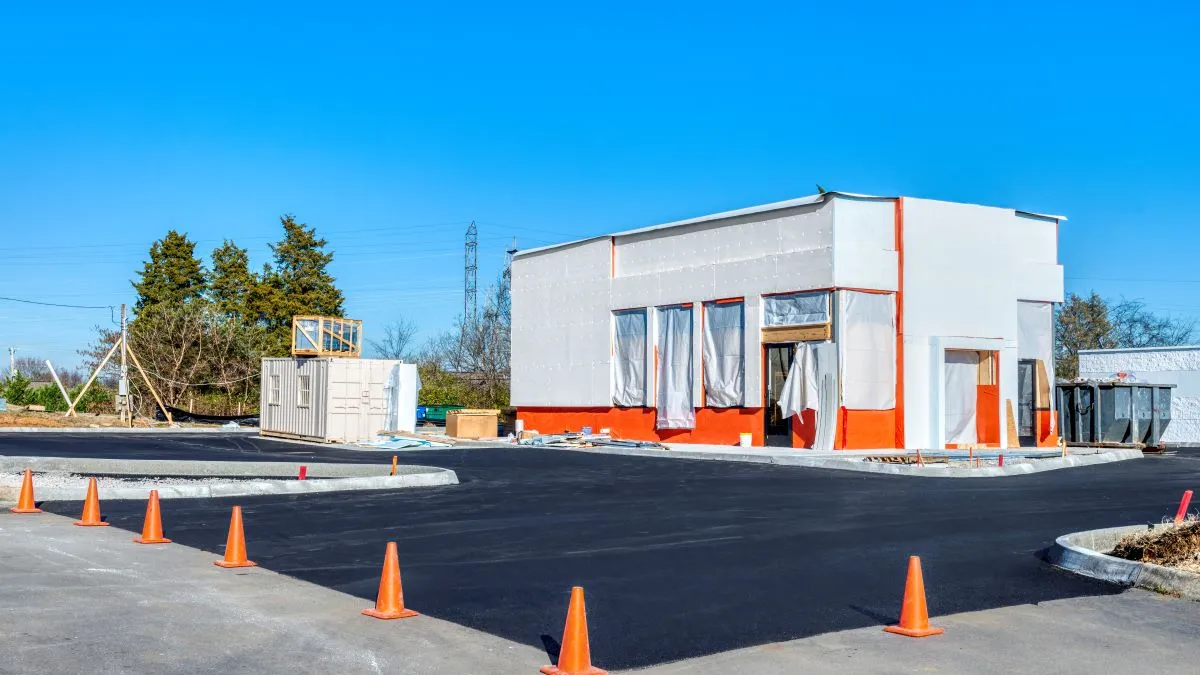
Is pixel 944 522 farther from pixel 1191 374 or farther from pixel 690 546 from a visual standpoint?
pixel 1191 374

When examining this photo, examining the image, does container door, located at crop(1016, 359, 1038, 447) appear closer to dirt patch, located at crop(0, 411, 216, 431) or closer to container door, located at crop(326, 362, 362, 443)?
container door, located at crop(326, 362, 362, 443)

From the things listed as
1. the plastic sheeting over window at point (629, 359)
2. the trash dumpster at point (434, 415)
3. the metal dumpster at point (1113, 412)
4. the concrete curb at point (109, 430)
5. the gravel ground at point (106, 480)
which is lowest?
the gravel ground at point (106, 480)

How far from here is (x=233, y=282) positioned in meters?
68.4

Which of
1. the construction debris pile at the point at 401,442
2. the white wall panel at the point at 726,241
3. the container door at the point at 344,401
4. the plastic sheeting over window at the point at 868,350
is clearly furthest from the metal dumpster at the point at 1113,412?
the container door at the point at 344,401

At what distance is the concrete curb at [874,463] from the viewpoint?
2528 centimetres

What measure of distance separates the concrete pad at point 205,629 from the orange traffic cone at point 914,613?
8.99ft

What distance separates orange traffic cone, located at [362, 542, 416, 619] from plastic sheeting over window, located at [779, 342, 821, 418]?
85.2 feet

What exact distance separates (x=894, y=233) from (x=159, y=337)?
120 feet

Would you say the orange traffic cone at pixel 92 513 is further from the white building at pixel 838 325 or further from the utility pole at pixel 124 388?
the utility pole at pixel 124 388

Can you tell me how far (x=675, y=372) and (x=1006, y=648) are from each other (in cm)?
3062

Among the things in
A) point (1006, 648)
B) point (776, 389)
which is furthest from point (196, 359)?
point (1006, 648)

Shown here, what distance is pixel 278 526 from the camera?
14.8 m

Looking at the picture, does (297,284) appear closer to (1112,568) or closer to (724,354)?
(724,354)

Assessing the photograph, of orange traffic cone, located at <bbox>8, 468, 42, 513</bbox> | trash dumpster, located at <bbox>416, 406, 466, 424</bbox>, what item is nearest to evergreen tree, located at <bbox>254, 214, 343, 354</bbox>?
trash dumpster, located at <bbox>416, 406, 466, 424</bbox>
